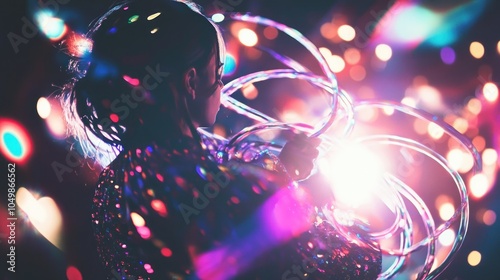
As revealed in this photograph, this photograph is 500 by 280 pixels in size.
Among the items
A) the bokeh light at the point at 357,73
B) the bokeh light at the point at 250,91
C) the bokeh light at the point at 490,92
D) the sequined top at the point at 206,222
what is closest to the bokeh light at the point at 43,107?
the sequined top at the point at 206,222

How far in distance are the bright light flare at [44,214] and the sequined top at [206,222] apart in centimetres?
39

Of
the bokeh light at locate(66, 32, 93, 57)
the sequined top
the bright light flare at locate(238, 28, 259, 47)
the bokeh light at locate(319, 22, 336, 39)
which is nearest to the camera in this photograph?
the sequined top

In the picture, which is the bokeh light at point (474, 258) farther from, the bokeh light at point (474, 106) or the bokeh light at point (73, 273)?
the bokeh light at point (73, 273)

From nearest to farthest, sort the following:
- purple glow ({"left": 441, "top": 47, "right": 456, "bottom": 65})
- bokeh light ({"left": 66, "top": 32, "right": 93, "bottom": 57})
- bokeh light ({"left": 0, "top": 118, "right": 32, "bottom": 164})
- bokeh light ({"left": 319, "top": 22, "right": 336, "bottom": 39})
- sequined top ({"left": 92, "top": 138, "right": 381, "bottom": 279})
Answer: sequined top ({"left": 92, "top": 138, "right": 381, "bottom": 279}) → bokeh light ({"left": 66, "top": 32, "right": 93, "bottom": 57}) → bokeh light ({"left": 0, "top": 118, "right": 32, "bottom": 164}) → bokeh light ({"left": 319, "top": 22, "right": 336, "bottom": 39}) → purple glow ({"left": 441, "top": 47, "right": 456, "bottom": 65})

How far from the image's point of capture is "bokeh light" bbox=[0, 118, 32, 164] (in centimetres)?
135

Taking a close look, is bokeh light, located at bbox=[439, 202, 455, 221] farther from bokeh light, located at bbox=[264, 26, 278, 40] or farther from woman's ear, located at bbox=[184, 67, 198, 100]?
woman's ear, located at bbox=[184, 67, 198, 100]

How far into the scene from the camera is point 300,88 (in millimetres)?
1795

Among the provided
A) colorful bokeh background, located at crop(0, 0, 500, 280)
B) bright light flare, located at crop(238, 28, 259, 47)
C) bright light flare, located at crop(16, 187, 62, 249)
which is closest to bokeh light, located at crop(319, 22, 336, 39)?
colorful bokeh background, located at crop(0, 0, 500, 280)

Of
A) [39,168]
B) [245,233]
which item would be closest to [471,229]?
[245,233]

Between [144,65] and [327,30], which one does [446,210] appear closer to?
[327,30]

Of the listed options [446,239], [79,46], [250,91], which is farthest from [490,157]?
[79,46]

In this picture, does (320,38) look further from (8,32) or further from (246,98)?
(8,32)

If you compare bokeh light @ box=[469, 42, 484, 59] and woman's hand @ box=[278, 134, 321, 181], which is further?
bokeh light @ box=[469, 42, 484, 59]

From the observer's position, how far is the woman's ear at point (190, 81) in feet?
3.56
